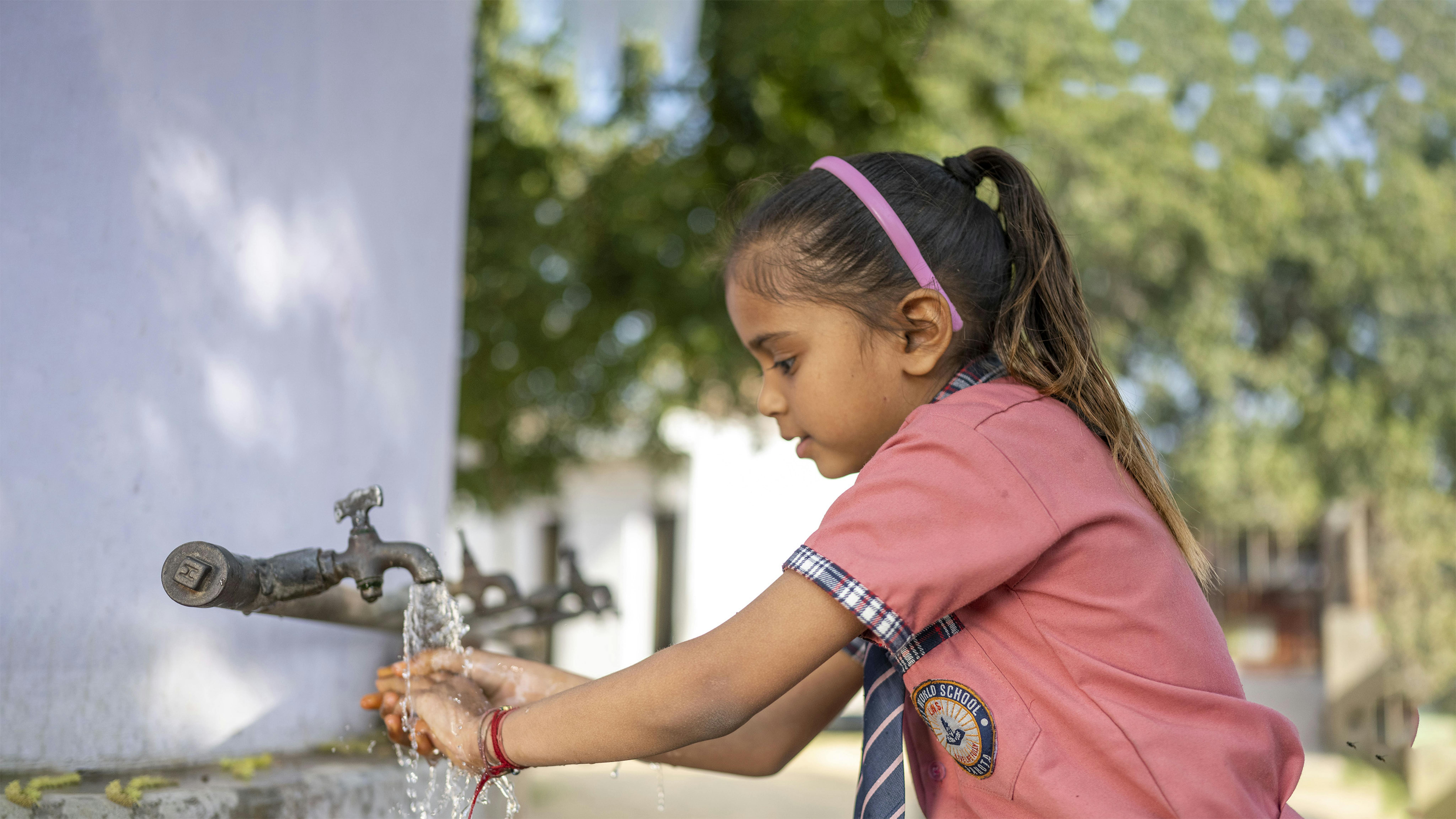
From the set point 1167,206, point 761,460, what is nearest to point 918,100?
point 1167,206

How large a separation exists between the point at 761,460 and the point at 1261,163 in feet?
20.1

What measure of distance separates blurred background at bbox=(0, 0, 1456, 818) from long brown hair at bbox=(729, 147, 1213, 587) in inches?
12.0

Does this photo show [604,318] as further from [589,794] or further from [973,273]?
[973,273]

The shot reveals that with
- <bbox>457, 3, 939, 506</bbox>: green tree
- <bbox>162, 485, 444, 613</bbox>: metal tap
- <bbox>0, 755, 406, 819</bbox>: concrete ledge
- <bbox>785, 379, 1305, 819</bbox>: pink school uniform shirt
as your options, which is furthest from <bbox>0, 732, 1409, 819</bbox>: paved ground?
<bbox>457, 3, 939, 506</bbox>: green tree

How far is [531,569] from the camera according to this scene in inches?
634

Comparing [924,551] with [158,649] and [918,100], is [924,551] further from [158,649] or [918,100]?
[918,100]

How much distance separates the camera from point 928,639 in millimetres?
1208

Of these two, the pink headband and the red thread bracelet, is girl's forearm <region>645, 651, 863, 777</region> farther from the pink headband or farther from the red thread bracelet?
the pink headband

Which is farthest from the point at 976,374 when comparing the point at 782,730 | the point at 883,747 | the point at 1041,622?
the point at 782,730

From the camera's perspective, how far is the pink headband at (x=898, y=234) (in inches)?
52.6

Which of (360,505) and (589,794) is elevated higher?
(360,505)

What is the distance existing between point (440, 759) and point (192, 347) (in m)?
0.64

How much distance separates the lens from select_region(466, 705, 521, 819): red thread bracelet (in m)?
1.18

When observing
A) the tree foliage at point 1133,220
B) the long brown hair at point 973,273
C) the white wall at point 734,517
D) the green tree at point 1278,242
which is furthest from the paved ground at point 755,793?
the long brown hair at point 973,273
